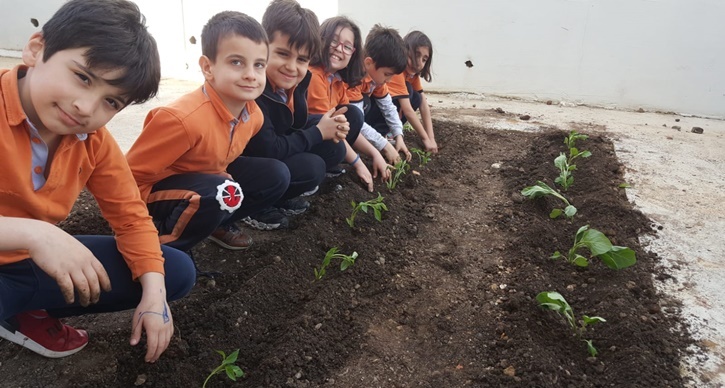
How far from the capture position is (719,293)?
98.8 inches

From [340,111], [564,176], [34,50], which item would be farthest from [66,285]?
[564,176]

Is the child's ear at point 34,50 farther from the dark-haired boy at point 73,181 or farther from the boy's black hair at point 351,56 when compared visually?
the boy's black hair at point 351,56

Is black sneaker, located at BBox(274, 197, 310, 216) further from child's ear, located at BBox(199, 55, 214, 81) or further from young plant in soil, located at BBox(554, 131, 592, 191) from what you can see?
young plant in soil, located at BBox(554, 131, 592, 191)

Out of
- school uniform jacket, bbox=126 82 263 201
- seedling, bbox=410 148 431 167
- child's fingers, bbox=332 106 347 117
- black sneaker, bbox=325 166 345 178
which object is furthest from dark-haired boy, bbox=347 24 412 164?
school uniform jacket, bbox=126 82 263 201

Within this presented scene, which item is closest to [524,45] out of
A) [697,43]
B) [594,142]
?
[697,43]

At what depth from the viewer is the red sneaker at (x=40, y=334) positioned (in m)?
1.72

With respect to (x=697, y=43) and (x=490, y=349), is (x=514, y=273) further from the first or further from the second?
(x=697, y=43)

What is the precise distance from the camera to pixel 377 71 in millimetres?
3684

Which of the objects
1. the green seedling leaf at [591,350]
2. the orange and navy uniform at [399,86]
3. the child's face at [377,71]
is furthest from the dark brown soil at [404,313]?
the orange and navy uniform at [399,86]

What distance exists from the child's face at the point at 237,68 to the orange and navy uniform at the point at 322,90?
0.94 meters

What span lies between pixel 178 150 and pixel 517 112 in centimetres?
488

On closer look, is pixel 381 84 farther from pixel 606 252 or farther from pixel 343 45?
pixel 606 252

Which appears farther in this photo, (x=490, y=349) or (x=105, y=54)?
(x=490, y=349)

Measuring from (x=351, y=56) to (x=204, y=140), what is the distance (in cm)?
136
